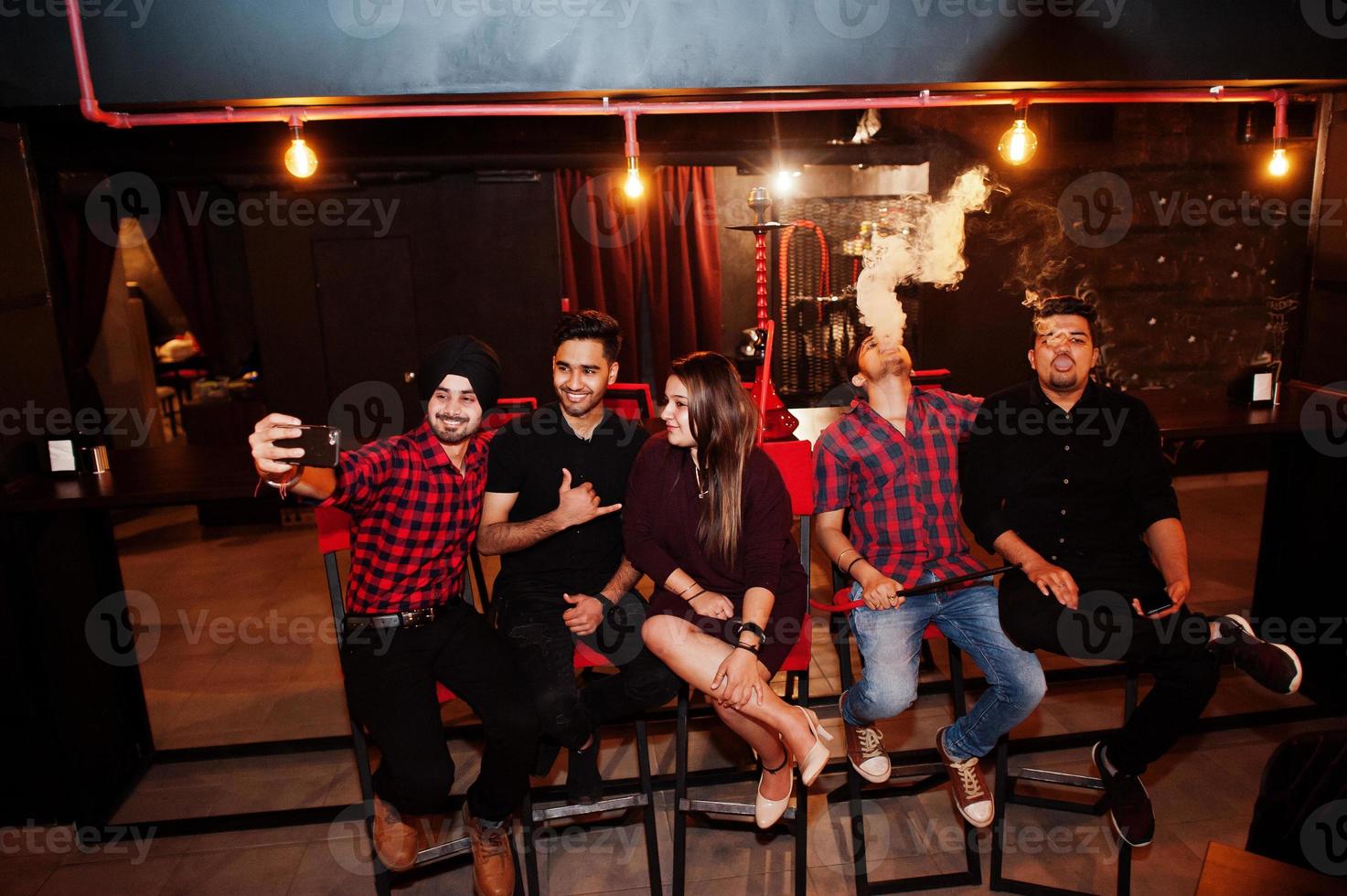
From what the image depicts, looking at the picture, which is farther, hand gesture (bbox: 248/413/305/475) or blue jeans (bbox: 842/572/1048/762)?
blue jeans (bbox: 842/572/1048/762)

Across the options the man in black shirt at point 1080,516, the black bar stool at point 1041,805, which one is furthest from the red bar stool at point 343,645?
the man in black shirt at point 1080,516

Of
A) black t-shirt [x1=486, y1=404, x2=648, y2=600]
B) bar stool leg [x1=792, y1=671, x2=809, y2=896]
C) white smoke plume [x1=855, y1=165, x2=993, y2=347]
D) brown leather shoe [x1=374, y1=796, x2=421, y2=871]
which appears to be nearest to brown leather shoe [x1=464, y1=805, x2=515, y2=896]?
brown leather shoe [x1=374, y1=796, x2=421, y2=871]

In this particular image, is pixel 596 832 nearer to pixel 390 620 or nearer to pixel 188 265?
pixel 390 620

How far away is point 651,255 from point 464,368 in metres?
4.73

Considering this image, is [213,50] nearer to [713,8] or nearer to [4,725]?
[713,8]

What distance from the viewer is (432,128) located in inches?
239

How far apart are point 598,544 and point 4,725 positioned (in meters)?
2.02

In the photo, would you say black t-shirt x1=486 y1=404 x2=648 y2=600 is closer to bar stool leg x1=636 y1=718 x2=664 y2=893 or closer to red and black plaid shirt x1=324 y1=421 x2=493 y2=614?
red and black plaid shirt x1=324 y1=421 x2=493 y2=614

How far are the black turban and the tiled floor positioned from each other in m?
1.41

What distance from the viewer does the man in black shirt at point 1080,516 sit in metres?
2.42

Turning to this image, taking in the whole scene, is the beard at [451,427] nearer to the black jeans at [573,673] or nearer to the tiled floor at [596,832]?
the black jeans at [573,673]

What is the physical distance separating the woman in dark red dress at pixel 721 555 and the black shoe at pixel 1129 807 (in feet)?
2.74

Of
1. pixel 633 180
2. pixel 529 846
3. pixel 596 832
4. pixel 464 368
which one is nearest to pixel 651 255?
pixel 633 180

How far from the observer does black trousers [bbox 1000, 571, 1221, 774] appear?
2.35 m
